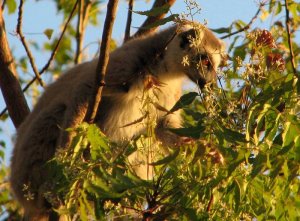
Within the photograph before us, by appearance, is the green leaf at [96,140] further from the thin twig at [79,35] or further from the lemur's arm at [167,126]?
the thin twig at [79,35]

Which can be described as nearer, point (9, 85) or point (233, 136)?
point (233, 136)

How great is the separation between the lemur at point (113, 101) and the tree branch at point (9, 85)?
33cm

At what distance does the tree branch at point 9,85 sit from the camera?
6684 mm

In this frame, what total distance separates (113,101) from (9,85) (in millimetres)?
1121

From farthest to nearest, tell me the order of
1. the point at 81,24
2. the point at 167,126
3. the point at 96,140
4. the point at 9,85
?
1. the point at 81,24
2. the point at 167,126
3. the point at 9,85
4. the point at 96,140

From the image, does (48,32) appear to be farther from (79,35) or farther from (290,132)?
(290,132)

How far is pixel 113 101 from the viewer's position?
728cm

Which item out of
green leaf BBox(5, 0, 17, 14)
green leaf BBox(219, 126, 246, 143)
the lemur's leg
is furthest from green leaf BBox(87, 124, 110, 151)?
green leaf BBox(5, 0, 17, 14)

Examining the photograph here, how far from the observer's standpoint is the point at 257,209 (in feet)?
12.1

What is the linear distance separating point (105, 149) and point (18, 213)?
16.6 ft

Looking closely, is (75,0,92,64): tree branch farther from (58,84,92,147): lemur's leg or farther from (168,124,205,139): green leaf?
(168,124,205,139): green leaf

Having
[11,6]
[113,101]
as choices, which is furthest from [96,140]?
[11,6]

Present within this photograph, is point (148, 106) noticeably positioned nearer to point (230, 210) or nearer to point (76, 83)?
point (230, 210)

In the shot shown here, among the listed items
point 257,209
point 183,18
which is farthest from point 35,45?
point 257,209
